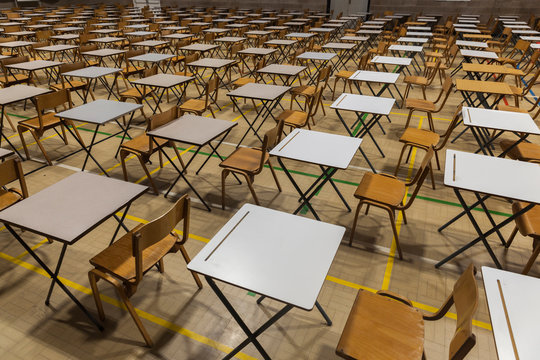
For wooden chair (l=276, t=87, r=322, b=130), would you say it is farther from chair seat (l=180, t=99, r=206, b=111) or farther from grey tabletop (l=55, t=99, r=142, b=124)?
grey tabletop (l=55, t=99, r=142, b=124)

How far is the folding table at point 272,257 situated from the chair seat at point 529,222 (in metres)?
1.72

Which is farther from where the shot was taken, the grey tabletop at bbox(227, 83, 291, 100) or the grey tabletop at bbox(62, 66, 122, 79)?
the grey tabletop at bbox(62, 66, 122, 79)

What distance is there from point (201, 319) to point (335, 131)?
4.18 meters

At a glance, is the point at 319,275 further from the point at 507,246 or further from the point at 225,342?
the point at 507,246

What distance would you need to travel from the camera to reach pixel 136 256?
6.57 ft

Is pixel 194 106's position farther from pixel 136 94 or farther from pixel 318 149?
pixel 318 149

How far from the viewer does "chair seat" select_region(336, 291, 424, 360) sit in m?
1.77

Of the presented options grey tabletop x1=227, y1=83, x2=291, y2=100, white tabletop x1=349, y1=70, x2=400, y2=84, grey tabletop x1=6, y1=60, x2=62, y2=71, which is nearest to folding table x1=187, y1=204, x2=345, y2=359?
grey tabletop x1=227, y1=83, x2=291, y2=100

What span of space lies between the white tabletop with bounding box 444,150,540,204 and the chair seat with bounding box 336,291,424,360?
110 centimetres

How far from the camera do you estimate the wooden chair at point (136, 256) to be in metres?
1.99

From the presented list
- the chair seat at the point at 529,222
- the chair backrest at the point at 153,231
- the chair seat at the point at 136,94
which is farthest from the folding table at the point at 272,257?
the chair seat at the point at 136,94

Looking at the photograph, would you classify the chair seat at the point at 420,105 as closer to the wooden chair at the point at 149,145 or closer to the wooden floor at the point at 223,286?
the wooden floor at the point at 223,286

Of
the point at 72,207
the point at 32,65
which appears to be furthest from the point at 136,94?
the point at 72,207

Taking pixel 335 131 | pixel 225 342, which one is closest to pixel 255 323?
pixel 225 342
